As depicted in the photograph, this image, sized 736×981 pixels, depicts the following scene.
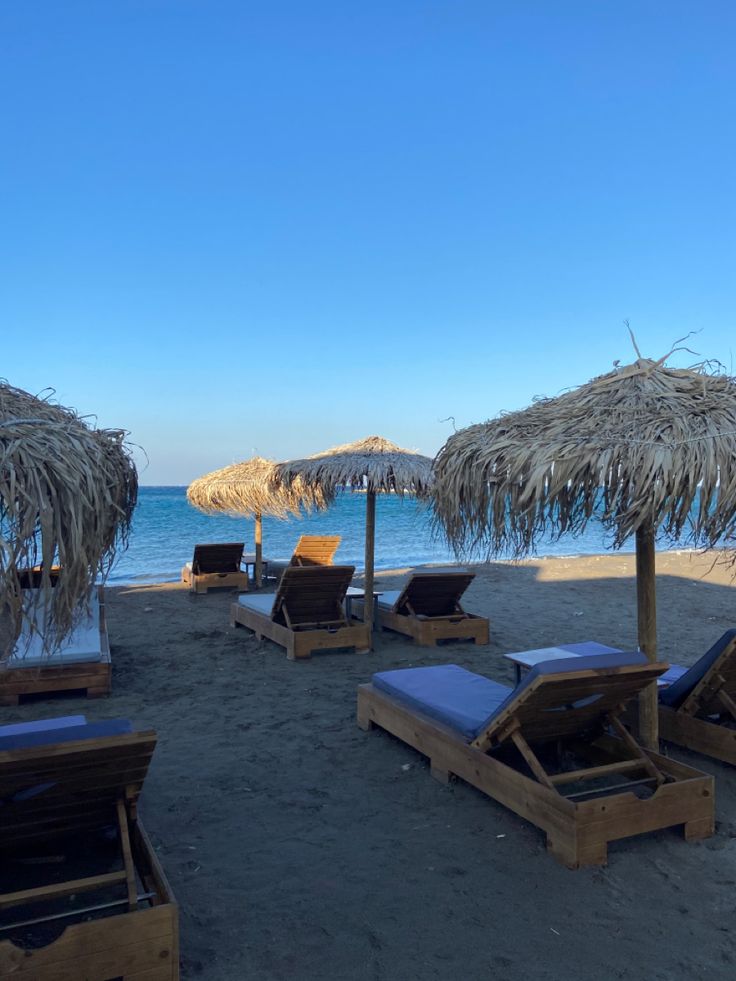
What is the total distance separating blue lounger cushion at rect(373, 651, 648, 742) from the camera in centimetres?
308

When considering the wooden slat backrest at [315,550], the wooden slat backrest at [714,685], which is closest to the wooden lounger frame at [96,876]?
the wooden slat backrest at [714,685]

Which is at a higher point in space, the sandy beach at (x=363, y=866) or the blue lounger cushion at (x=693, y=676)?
the blue lounger cushion at (x=693, y=676)

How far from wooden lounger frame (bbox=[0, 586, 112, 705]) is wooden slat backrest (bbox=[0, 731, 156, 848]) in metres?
2.77

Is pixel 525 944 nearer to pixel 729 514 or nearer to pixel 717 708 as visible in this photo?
pixel 729 514

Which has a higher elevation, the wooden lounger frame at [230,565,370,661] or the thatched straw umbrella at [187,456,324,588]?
the thatched straw umbrella at [187,456,324,588]

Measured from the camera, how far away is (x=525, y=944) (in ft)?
8.12

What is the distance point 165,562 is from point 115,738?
22244mm

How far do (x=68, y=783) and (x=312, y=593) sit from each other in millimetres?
4468

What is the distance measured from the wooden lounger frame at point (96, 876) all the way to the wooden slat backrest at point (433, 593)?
4838 millimetres

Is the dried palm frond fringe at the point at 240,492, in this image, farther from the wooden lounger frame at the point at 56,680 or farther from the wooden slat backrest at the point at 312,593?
the wooden lounger frame at the point at 56,680

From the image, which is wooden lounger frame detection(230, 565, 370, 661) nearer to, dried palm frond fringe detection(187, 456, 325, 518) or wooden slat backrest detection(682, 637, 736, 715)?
wooden slat backrest detection(682, 637, 736, 715)

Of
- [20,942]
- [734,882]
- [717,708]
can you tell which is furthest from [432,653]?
[20,942]

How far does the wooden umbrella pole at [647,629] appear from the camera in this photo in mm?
3752

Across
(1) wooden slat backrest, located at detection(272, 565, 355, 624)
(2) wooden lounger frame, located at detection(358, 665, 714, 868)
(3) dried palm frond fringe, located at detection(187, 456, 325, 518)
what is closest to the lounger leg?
(2) wooden lounger frame, located at detection(358, 665, 714, 868)
